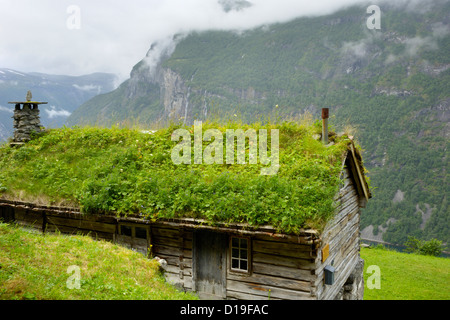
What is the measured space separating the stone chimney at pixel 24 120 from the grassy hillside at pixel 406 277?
2123 centimetres

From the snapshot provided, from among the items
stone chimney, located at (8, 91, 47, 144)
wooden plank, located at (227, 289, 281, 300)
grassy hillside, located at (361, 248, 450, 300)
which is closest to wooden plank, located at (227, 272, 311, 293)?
wooden plank, located at (227, 289, 281, 300)

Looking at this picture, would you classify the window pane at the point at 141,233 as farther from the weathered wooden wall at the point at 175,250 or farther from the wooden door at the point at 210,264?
the wooden door at the point at 210,264

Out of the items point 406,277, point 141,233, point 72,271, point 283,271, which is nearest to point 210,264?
point 283,271

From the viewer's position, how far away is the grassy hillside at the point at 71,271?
5.84 metres

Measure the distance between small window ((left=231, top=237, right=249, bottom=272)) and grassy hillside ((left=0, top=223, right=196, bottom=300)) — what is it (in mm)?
1942

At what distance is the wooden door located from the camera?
943cm

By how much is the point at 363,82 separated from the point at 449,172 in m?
79.2

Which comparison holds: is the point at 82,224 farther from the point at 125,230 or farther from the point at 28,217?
the point at 28,217

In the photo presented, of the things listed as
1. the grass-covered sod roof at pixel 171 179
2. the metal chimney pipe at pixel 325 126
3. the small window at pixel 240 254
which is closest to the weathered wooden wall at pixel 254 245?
the small window at pixel 240 254

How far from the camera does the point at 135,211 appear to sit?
32.2ft

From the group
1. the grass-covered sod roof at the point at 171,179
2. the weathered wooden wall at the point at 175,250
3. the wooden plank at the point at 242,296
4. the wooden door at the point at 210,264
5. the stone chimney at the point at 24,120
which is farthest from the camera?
the stone chimney at the point at 24,120

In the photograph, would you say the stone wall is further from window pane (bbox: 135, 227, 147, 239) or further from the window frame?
the window frame

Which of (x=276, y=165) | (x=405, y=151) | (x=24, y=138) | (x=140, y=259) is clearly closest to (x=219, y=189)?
(x=276, y=165)
